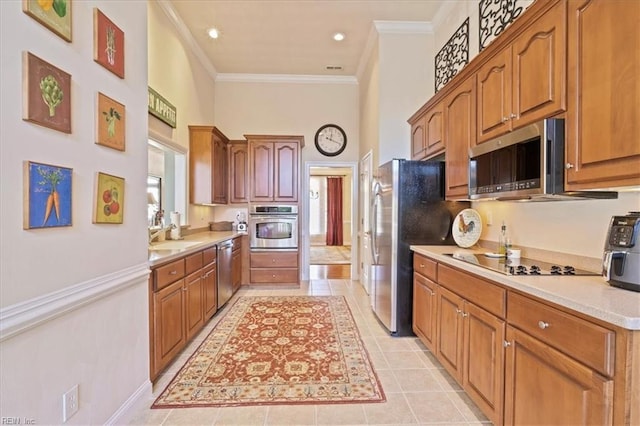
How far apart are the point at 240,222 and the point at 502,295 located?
4.47 m

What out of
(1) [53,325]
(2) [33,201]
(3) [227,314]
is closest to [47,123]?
(2) [33,201]

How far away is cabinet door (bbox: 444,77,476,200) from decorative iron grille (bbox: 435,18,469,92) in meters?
0.88

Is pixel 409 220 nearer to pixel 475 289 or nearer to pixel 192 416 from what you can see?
pixel 475 289

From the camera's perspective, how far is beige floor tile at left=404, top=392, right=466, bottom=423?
75.0 inches

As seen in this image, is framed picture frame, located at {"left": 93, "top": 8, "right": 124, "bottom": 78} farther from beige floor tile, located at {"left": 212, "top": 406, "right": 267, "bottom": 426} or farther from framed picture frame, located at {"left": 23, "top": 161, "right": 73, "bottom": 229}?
beige floor tile, located at {"left": 212, "top": 406, "right": 267, "bottom": 426}

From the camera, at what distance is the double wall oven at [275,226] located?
5113 millimetres

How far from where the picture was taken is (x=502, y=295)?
1.63m

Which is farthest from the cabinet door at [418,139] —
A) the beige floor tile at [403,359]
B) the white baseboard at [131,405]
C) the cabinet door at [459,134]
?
the white baseboard at [131,405]

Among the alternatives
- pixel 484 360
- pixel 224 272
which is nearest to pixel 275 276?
pixel 224 272

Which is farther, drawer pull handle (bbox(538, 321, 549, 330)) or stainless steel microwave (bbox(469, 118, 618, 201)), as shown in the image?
stainless steel microwave (bbox(469, 118, 618, 201))

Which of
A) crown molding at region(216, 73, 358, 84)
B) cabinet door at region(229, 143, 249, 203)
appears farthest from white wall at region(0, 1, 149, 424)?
crown molding at region(216, 73, 358, 84)

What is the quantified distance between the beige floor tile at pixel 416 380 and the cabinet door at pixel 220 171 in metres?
3.42

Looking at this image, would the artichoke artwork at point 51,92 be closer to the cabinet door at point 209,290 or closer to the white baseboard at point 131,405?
the white baseboard at point 131,405

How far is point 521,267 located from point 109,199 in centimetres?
230
